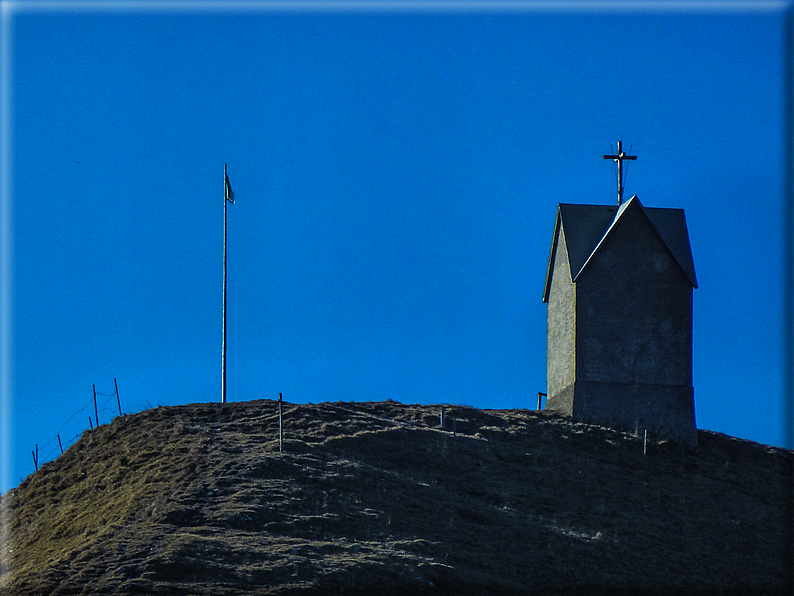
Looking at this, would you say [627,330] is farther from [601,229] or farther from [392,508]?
[392,508]

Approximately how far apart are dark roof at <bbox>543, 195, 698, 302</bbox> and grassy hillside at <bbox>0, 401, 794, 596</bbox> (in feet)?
19.0

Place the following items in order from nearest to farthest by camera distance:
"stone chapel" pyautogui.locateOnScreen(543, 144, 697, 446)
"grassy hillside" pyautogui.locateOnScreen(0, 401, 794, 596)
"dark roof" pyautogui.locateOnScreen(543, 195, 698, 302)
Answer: "grassy hillside" pyautogui.locateOnScreen(0, 401, 794, 596) < "stone chapel" pyautogui.locateOnScreen(543, 144, 697, 446) < "dark roof" pyautogui.locateOnScreen(543, 195, 698, 302)

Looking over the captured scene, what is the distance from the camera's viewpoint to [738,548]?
31.9 meters

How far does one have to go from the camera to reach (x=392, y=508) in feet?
99.6

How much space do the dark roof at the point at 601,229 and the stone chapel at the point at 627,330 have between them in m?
0.05

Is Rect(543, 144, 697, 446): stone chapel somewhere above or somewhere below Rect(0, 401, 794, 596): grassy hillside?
above

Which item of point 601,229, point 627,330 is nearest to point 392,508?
point 627,330

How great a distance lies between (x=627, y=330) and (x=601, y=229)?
4.39 m

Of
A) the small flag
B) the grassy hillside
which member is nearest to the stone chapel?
the grassy hillside

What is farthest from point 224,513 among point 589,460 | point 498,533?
point 589,460

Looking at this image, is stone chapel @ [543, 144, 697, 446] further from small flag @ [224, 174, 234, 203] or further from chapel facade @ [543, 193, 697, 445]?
small flag @ [224, 174, 234, 203]

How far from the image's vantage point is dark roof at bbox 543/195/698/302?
4106cm

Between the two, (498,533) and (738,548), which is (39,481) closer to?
(498,533)

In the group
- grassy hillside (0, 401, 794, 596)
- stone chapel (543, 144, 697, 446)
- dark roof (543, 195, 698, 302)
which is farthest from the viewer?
dark roof (543, 195, 698, 302)
